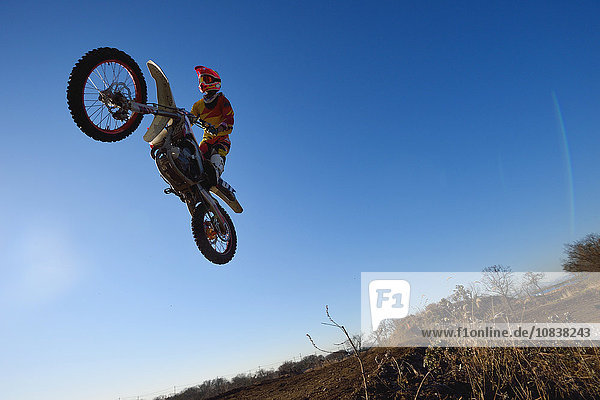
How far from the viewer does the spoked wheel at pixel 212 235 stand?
16.9 feet

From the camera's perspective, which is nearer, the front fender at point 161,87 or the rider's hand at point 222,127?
the front fender at point 161,87

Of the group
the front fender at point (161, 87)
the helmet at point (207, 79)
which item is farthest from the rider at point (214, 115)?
the front fender at point (161, 87)

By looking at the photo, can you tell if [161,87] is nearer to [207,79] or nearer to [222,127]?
[207,79]

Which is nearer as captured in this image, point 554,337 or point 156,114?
point 156,114

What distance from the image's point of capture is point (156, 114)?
469 cm

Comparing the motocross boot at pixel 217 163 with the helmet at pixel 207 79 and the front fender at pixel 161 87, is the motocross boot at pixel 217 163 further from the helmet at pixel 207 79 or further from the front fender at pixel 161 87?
the helmet at pixel 207 79

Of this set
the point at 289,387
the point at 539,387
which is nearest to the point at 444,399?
the point at 539,387

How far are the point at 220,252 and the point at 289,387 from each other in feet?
10.4

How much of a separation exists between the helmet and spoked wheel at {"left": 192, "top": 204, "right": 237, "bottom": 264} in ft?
6.95

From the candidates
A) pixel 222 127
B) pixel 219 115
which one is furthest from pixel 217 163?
pixel 219 115

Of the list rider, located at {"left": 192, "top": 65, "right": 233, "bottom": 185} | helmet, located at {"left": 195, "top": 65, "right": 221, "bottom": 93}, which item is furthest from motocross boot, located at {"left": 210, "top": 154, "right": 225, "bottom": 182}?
helmet, located at {"left": 195, "top": 65, "right": 221, "bottom": 93}

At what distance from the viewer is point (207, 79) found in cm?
548

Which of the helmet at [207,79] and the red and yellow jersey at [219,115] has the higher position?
the helmet at [207,79]

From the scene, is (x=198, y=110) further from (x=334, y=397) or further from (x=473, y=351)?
(x=473, y=351)
